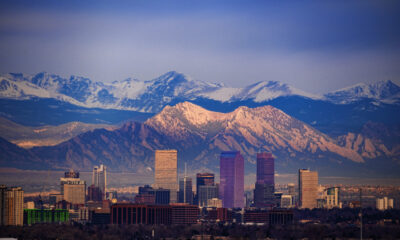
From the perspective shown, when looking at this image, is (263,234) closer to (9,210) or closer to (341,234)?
(341,234)

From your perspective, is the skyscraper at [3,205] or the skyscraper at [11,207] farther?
the skyscraper at [11,207]

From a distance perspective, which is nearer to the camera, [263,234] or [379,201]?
[263,234]

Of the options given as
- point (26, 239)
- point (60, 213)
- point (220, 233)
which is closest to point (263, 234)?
point (220, 233)

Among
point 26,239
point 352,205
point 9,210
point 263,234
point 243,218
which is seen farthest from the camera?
point 352,205

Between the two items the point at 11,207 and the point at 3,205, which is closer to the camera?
the point at 3,205

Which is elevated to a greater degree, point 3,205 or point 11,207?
point 3,205

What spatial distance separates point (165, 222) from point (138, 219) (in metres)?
4.53

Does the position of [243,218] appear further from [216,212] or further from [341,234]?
[341,234]

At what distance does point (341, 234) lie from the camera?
129625 mm

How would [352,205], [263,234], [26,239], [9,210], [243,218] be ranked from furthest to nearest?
[352,205], [243,218], [9,210], [263,234], [26,239]

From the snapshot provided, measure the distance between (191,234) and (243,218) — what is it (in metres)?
47.0

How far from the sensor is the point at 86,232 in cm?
14200

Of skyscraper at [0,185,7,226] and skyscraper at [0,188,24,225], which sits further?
skyscraper at [0,188,24,225]

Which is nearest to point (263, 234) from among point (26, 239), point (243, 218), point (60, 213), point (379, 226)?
point (379, 226)
